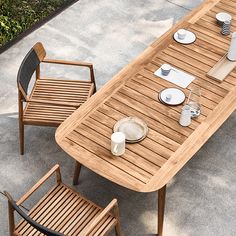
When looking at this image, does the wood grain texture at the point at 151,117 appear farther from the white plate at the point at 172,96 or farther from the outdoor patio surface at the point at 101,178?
the outdoor patio surface at the point at 101,178

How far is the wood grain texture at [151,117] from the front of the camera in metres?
4.34

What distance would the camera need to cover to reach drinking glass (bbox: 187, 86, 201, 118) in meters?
4.70

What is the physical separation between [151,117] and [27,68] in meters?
1.29

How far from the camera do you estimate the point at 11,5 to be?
7297mm

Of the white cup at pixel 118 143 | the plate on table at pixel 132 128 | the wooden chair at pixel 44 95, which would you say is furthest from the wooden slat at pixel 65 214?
the wooden chair at pixel 44 95

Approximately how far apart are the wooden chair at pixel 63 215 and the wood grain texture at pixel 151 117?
0.97 ft

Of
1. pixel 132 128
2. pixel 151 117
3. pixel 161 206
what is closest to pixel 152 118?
pixel 151 117

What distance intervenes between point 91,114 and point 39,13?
9.60 feet

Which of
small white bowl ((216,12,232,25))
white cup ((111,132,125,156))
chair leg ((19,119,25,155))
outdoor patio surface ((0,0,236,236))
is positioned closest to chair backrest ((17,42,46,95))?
chair leg ((19,119,25,155))

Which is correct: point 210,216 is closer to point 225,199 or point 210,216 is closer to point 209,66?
point 225,199

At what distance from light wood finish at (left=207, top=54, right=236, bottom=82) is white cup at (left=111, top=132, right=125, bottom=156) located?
3.91 feet

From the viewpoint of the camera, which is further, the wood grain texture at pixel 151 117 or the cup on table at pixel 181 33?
the cup on table at pixel 181 33

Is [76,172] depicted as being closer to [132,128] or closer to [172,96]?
[132,128]

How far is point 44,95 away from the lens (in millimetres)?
5445
